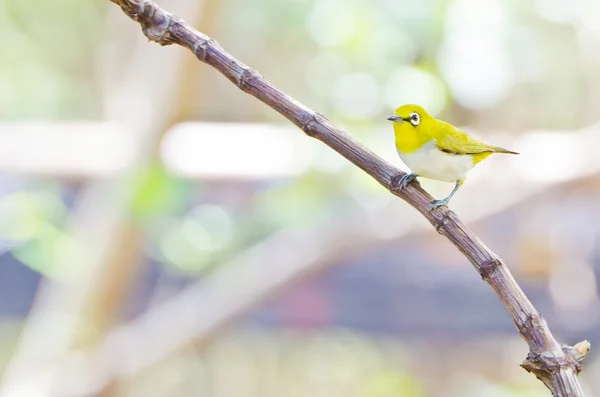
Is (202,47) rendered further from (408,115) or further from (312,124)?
(408,115)

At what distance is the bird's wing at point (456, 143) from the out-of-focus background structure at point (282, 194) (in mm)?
740

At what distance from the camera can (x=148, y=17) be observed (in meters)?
→ 0.45

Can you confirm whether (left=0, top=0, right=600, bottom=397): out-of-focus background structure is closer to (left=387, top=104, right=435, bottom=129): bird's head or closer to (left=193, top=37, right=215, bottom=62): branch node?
(left=387, top=104, right=435, bottom=129): bird's head

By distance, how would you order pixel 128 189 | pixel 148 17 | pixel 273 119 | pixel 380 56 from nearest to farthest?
pixel 148 17 < pixel 128 189 < pixel 380 56 < pixel 273 119

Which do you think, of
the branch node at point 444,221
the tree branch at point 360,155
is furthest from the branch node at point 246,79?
the branch node at point 444,221

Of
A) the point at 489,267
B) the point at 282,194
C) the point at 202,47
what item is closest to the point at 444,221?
the point at 489,267

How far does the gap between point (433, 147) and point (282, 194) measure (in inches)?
36.6

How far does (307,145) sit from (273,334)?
81 cm

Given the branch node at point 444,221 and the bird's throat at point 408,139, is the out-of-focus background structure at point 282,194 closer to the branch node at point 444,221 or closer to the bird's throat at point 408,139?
the bird's throat at point 408,139

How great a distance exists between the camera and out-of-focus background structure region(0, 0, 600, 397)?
148 cm

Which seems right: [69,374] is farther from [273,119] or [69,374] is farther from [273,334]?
[273,119]

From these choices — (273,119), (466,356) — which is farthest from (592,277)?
(273,119)

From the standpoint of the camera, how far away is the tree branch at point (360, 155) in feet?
1.27

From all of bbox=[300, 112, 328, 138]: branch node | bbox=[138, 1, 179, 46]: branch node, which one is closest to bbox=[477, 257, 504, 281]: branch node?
bbox=[300, 112, 328, 138]: branch node
